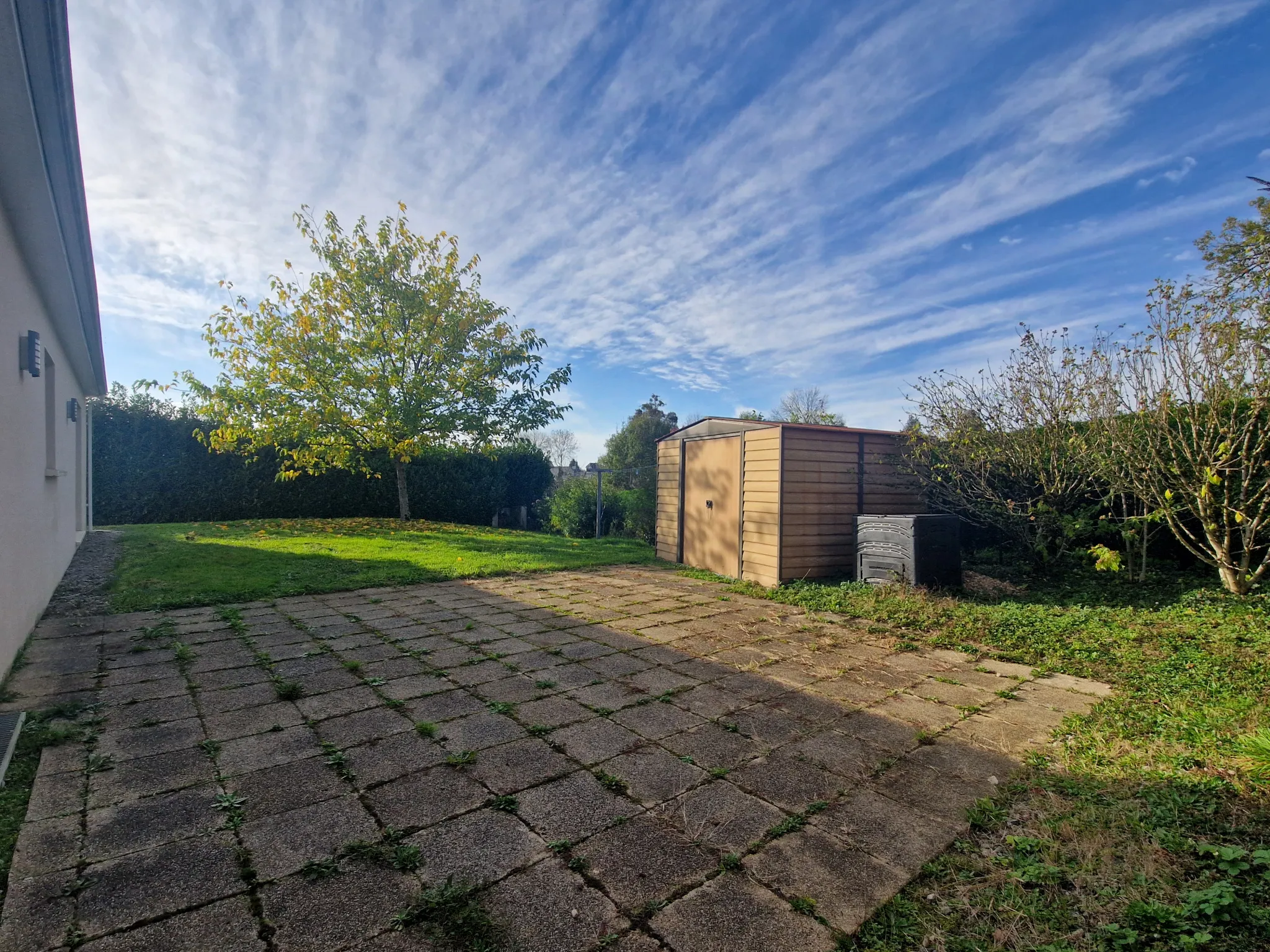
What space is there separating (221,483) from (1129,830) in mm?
15122

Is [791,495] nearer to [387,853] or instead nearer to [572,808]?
[572,808]

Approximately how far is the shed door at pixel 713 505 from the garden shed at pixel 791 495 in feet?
0.05

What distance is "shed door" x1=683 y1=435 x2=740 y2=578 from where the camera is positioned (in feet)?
22.7

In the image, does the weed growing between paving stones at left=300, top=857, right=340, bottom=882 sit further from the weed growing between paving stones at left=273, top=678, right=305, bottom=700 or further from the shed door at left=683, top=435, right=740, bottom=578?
the shed door at left=683, top=435, right=740, bottom=578

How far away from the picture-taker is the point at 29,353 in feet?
12.4

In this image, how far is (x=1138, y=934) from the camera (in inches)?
53.8

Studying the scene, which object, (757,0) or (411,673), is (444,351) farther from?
(411,673)

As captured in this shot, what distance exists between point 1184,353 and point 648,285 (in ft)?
23.4

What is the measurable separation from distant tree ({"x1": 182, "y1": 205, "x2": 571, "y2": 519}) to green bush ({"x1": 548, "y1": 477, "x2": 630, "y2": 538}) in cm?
177

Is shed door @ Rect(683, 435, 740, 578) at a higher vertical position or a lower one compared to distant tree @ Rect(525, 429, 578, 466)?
lower

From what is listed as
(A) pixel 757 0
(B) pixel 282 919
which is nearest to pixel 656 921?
(B) pixel 282 919

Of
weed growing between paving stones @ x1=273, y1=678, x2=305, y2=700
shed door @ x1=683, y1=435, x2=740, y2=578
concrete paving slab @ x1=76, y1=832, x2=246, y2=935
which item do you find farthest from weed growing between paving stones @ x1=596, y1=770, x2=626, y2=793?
shed door @ x1=683, y1=435, x2=740, y2=578

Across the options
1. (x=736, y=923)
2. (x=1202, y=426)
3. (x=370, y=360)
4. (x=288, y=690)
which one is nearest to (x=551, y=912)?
(x=736, y=923)

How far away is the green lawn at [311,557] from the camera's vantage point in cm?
552
